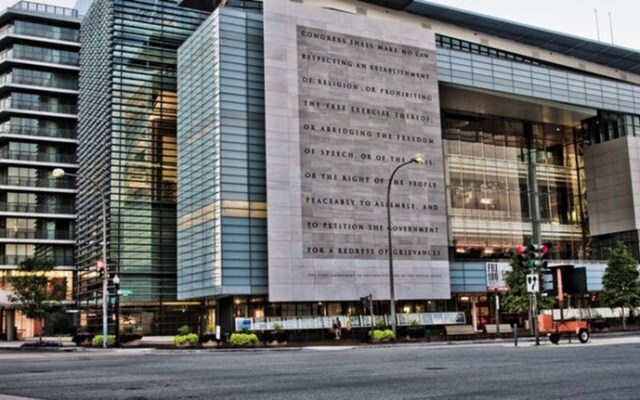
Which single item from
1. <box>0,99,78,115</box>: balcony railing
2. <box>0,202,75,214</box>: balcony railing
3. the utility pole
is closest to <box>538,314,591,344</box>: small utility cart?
the utility pole

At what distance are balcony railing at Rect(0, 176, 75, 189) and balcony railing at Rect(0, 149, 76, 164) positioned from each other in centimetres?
225

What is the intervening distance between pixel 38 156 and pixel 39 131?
9.57 feet

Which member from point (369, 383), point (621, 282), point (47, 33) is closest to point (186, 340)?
point (369, 383)

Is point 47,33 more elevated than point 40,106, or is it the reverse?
→ point 47,33

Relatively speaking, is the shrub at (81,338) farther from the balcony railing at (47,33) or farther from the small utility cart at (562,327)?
the balcony railing at (47,33)

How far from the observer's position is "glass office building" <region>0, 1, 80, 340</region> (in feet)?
280

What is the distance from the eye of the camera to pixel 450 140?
72.4 m

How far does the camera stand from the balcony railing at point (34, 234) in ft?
277

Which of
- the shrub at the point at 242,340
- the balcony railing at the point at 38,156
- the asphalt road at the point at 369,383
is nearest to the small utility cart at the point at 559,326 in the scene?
the asphalt road at the point at 369,383

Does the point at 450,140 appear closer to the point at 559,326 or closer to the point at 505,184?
the point at 505,184

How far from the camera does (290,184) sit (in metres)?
56.1

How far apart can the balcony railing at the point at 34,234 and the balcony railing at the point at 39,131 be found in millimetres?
10964

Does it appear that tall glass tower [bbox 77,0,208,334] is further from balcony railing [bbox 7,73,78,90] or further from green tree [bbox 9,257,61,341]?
balcony railing [bbox 7,73,78,90]

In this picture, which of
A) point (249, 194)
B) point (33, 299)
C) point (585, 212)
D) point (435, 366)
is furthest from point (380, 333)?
point (585, 212)
